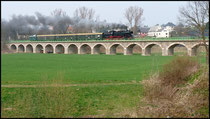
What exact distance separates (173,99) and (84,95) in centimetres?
468

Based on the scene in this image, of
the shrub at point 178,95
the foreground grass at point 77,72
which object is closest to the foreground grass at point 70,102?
the shrub at point 178,95

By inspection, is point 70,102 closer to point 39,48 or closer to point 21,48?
point 39,48

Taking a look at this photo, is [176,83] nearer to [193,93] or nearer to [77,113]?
[193,93]

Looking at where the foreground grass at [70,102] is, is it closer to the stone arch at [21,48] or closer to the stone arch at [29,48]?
the stone arch at [21,48]

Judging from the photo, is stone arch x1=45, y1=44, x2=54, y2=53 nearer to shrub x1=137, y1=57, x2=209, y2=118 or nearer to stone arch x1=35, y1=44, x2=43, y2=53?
stone arch x1=35, y1=44, x2=43, y2=53

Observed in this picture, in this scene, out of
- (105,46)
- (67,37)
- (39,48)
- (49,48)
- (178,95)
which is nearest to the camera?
(178,95)

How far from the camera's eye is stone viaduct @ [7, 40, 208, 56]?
5061 centimetres

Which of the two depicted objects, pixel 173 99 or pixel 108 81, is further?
pixel 108 81

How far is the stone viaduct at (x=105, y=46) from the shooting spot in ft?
166

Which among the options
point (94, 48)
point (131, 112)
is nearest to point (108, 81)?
point (131, 112)

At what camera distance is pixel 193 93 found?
11391 mm

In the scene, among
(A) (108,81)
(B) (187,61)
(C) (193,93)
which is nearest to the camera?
(C) (193,93)

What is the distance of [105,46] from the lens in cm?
6241

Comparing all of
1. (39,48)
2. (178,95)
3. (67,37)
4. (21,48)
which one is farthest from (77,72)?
(21,48)
